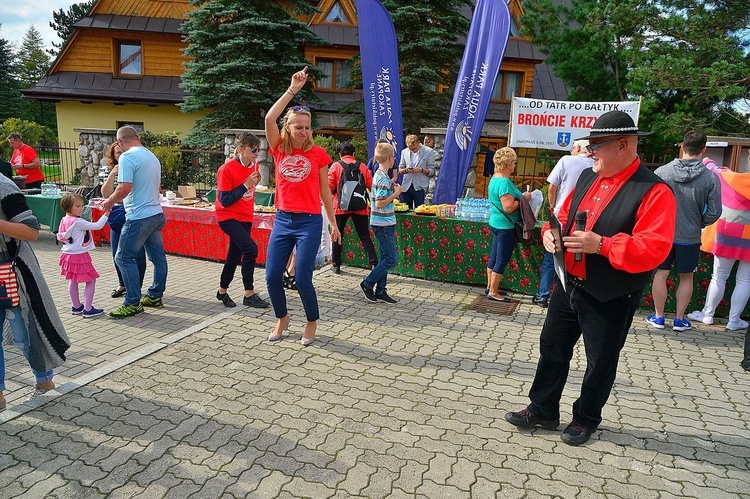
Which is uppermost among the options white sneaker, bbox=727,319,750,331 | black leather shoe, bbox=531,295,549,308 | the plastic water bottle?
the plastic water bottle

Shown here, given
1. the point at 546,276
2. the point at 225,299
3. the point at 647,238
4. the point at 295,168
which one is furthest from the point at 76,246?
the point at 546,276

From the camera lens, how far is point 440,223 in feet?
23.3

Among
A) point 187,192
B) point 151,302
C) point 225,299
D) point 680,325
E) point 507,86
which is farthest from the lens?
point 507,86

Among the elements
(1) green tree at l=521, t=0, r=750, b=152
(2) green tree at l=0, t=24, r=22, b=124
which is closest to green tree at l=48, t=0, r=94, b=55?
(2) green tree at l=0, t=24, r=22, b=124

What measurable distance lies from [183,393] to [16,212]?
1667mm

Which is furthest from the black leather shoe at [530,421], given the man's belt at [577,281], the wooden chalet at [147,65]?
the wooden chalet at [147,65]

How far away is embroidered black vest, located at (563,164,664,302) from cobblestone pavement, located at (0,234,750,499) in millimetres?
1093

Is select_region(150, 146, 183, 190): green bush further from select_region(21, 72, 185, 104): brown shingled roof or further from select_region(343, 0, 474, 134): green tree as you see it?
select_region(21, 72, 185, 104): brown shingled roof

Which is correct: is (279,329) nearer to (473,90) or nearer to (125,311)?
(125,311)

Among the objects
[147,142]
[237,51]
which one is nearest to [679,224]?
[237,51]

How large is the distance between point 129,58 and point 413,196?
774 inches

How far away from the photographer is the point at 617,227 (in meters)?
2.78

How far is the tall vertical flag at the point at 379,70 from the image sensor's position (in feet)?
34.0

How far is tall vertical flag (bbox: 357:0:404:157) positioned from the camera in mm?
10375
